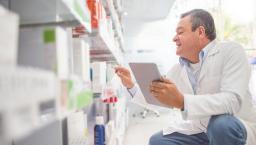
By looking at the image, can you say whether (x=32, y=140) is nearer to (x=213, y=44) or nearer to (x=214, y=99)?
(x=214, y=99)

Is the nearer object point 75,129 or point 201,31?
point 75,129

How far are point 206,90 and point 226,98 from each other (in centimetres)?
30

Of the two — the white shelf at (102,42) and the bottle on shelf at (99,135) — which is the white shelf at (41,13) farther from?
the bottle on shelf at (99,135)

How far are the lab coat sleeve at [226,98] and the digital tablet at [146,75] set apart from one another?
228 mm

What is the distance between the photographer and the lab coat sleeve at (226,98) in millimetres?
1492

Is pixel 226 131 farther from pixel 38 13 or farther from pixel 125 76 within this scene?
pixel 38 13

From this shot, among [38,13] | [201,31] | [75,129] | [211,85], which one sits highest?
[201,31]

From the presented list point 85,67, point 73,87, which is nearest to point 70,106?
point 73,87

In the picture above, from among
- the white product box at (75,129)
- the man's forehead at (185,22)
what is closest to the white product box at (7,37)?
the white product box at (75,129)

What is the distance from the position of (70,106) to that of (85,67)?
0.20 metres

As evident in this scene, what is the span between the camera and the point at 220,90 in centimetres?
167

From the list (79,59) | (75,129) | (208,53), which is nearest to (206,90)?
(208,53)

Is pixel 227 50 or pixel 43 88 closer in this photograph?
pixel 43 88

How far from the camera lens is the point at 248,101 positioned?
1701 mm
